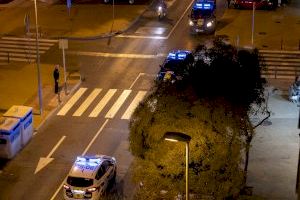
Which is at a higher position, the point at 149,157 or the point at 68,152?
the point at 149,157

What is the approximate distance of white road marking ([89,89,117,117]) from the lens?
1522 inches

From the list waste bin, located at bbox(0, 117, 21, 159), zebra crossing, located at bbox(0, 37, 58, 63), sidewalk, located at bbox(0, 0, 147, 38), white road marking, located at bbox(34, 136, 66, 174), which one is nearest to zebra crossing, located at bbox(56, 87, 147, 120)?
white road marking, located at bbox(34, 136, 66, 174)

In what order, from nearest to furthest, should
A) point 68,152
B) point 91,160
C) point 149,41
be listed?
point 91,160, point 68,152, point 149,41

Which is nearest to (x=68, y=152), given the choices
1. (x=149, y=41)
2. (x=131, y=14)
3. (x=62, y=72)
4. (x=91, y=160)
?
(x=91, y=160)

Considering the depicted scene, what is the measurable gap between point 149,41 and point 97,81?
878 centimetres

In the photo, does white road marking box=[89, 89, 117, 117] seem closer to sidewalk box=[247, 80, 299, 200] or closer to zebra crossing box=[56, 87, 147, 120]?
zebra crossing box=[56, 87, 147, 120]

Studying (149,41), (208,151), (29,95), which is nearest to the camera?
(208,151)

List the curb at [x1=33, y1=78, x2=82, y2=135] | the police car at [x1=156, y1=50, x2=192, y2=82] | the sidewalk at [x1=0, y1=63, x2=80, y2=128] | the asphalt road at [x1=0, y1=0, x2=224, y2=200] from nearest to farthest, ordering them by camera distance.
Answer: the police car at [x1=156, y1=50, x2=192, y2=82]
the asphalt road at [x1=0, y1=0, x2=224, y2=200]
the curb at [x1=33, y1=78, x2=82, y2=135]
the sidewalk at [x1=0, y1=63, x2=80, y2=128]

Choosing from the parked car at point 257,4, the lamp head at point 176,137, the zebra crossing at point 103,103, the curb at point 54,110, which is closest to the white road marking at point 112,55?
the curb at point 54,110

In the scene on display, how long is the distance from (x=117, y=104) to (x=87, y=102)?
173 cm

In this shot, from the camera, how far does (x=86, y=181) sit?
28047mm

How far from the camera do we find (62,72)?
44344 millimetres

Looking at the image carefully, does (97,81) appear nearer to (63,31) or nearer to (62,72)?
(62,72)

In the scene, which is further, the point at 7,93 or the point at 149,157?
the point at 7,93
